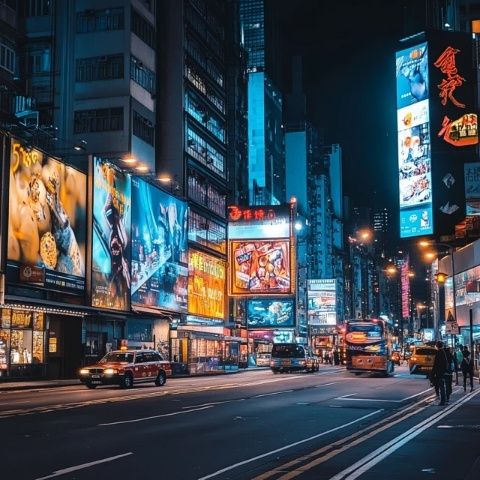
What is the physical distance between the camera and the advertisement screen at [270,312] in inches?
3642

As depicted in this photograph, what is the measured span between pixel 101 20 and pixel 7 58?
18.1 m

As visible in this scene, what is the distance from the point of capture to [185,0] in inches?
3031

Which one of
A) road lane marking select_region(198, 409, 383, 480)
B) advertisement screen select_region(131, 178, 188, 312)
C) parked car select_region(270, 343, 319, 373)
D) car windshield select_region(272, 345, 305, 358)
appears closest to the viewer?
road lane marking select_region(198, 409, 383, 480)

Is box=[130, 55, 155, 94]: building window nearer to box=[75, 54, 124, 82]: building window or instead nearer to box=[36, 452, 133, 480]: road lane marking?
box=[75, 54, 124, 82]: building window

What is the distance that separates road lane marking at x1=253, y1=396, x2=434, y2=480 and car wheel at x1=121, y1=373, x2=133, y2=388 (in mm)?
16950

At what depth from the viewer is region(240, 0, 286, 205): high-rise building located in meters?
131

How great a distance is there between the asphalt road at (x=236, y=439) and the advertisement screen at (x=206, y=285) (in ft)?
155

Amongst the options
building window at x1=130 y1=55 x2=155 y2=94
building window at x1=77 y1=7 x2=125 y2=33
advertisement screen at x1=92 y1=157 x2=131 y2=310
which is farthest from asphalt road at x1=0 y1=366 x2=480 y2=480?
building window at x1=77 y1=7 x2=125 y2=33

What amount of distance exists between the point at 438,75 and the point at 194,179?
969 inches

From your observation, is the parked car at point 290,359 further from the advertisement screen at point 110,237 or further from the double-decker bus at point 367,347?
the advertisement screen at point 110,237

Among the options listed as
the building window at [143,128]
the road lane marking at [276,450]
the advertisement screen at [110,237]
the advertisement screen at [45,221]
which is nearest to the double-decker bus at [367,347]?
the advertisement screen at [110,237]

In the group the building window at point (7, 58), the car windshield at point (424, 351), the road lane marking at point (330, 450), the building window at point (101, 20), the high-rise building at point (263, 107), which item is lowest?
the road lane marking at point (330, 450)

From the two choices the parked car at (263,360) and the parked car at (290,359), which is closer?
the parked car at (290,359)

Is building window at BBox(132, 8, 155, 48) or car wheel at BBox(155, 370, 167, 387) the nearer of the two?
car wheel at BBox(155, 370, 167, 387)
